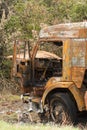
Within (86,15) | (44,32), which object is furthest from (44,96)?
(86,15)

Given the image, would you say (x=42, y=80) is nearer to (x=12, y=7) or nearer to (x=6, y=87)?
(x=6, y=87)

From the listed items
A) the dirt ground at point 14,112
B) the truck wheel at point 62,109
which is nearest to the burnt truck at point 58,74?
the truck wheel at point 62,109

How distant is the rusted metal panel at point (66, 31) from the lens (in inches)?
401

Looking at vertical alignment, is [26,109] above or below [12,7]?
below

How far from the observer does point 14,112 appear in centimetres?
1248

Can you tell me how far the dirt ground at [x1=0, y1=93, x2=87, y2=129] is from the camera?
11250mm

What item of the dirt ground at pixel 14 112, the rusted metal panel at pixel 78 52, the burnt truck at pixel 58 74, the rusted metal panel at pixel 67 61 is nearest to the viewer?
the rusted metal panel at pixel 78 52

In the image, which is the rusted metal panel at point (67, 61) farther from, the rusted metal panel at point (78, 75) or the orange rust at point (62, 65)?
the rusted metal panel at point (78, 75)

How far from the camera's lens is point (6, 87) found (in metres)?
15.8

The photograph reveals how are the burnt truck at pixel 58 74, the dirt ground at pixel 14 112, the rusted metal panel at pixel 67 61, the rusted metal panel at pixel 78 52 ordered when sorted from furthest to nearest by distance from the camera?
A: the dirt ground at pixel 14 112 → the rusted metal panel at pixel 67 61 → the burnt truck at pixel 58 74 → the rusted metal panel at pixel 78 52

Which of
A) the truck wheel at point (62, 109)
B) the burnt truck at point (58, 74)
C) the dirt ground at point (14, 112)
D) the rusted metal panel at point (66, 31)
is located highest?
the rusted metal panel at point (66, 31)

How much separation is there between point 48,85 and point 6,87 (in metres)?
5.32

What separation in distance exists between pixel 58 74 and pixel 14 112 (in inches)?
89.2

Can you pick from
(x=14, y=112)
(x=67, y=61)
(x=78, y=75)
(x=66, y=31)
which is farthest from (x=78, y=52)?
(x=14, y=112)
